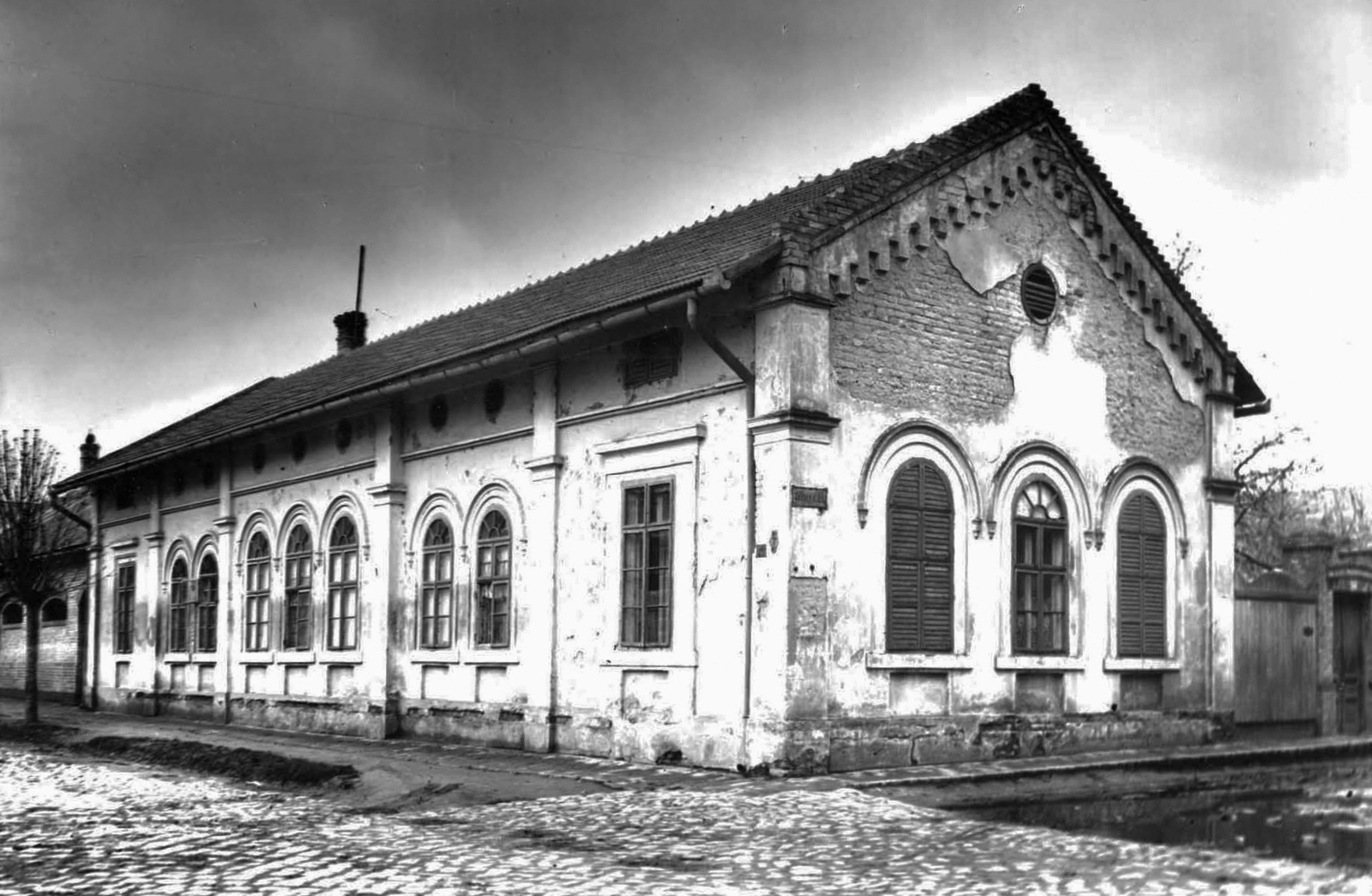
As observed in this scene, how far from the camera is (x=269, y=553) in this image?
22.6m

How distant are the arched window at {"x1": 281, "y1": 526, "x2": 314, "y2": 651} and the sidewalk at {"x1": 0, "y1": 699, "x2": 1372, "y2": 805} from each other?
78.8 inches

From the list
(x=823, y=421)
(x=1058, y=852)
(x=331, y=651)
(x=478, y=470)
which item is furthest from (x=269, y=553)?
(x=1058, y=852)

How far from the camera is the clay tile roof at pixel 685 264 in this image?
46.7 feet

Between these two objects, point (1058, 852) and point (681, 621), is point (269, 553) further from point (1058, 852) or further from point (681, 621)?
point (1058, 852)

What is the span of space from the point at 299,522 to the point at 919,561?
35.1 feet

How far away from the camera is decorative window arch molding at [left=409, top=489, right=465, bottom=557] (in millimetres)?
18062

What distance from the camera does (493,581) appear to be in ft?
57.1

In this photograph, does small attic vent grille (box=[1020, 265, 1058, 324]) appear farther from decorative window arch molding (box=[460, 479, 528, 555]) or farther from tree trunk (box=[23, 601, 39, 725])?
tree trunk (box=[23, 601, 39, 725])

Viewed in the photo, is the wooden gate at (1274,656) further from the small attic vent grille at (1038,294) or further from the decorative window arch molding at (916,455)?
the decorative window arch molding at (916,455)

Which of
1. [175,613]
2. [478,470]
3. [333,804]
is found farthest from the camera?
[175,613]

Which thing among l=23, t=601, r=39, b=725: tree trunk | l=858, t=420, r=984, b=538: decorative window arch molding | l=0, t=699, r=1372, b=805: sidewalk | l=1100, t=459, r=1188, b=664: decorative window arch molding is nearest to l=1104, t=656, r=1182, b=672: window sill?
l=1100, t=459, r=1188, b=664: decorative window arch molding

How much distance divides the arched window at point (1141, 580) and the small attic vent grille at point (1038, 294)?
2.45 metres

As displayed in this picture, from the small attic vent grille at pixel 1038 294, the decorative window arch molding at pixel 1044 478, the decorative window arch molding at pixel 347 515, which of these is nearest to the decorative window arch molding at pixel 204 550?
the decorative window arch molding at pixel 347 515

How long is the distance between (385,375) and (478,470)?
219 centimetres
